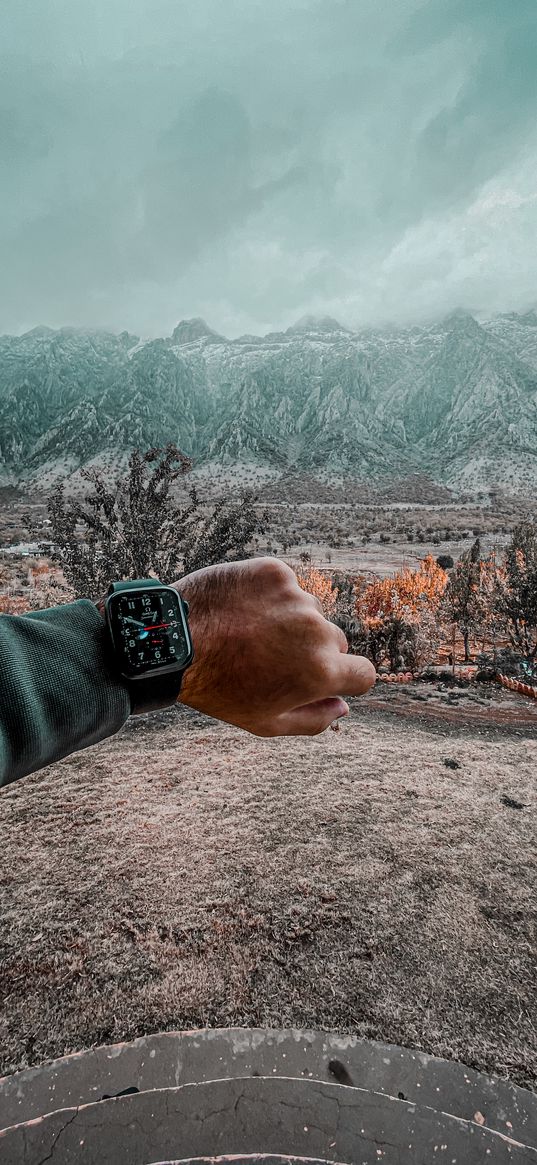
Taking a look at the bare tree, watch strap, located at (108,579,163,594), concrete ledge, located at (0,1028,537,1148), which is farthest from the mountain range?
watch strap, located at (108,579,163,594)

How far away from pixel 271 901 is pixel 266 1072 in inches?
55.5

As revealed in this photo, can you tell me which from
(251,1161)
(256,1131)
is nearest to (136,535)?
(256,1131)

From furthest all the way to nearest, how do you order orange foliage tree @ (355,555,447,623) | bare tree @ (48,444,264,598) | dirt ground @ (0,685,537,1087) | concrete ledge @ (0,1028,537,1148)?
orange foliage tree @ (355,555,447,623) → bare tree @ (48,444,264,598) → dirt ground @ (0,685,537,1087) → concrete ledge @ (0,1028,537,1148)

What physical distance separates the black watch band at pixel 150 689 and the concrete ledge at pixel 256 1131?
10.7ft

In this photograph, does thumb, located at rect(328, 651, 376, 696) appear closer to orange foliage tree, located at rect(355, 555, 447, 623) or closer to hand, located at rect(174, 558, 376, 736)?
hand, located at rect(174, 558, 376, 736)

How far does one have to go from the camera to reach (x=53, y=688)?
4.23 feet

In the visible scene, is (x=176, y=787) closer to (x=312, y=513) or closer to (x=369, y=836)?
(x=369, y=836)

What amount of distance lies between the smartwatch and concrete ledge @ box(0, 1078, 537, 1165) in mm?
3291

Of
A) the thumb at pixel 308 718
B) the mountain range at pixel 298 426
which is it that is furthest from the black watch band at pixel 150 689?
the mountain range at pixel 298 426

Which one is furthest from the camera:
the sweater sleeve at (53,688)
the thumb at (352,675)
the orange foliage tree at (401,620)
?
the orange foliage tree at (401,620)

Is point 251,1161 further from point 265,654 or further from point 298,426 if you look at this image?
point 298,426

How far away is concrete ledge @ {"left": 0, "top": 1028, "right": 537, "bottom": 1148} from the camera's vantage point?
10.3ft

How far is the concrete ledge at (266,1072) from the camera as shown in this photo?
3.15 meters

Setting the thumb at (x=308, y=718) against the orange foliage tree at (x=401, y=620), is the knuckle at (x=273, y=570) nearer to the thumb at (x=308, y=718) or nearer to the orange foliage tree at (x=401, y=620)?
the thumb at (x=308, y=718)
